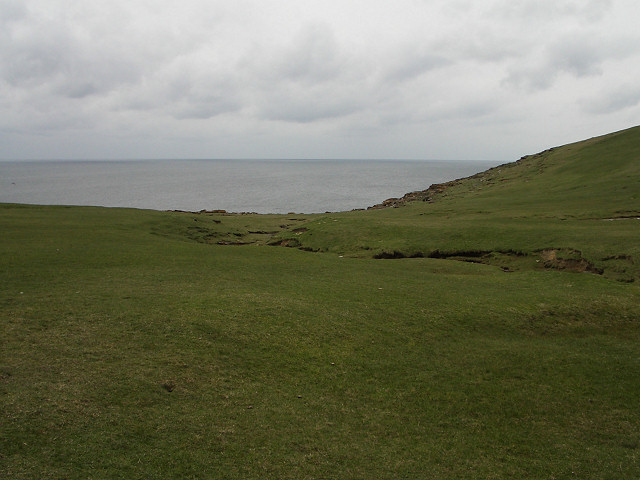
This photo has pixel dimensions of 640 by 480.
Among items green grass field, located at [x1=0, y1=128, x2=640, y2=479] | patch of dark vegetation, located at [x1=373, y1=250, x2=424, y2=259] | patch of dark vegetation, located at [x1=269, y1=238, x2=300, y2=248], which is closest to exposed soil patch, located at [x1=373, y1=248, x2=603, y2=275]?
patch of dark vegetation, located at [x1=373, y1=250, x2=424, y2=259]

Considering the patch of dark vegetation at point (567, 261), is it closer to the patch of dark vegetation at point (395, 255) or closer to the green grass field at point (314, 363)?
the green grass field at point (314, 363)

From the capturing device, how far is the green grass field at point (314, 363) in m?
10.0

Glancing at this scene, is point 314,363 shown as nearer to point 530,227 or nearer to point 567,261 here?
point 567,261

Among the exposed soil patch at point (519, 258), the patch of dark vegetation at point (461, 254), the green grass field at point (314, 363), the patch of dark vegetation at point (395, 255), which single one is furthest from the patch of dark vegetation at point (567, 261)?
the patch of dark vegetation at point (395, 255)

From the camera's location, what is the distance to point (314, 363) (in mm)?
14242

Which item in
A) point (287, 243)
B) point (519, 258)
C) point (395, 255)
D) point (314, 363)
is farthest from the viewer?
point (287, 243)

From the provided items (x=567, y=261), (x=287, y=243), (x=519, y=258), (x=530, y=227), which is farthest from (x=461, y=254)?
(x=287, y=243)

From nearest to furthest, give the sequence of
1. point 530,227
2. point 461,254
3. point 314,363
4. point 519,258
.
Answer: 1. point 314,363
2. point 519,258
3. point 461,254
4. point 530,227

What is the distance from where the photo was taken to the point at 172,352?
13.8m

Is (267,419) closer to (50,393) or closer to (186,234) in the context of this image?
(50,393)

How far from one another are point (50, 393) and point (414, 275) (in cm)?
1854

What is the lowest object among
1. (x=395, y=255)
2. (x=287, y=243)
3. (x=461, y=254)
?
(x=395, y=255)

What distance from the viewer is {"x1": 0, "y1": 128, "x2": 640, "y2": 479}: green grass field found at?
32.9 ft

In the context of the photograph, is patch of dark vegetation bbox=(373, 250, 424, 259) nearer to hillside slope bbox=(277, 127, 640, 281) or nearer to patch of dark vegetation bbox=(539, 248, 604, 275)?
hillside slope bbox=(277, 127, 640, 281)
